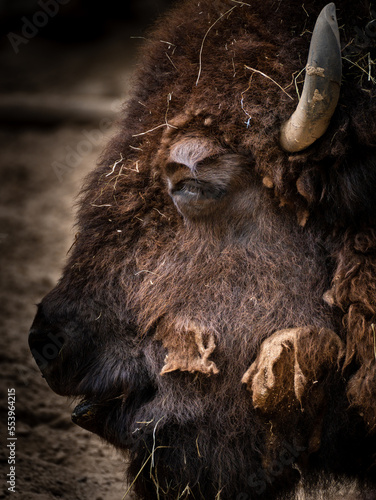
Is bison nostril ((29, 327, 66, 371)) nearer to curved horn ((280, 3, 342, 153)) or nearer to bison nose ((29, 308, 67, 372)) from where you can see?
bison nose ((29, 308, 67, 372))

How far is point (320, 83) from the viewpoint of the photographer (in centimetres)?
229

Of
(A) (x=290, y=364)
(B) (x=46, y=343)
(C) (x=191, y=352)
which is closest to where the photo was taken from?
(A) (x=290, y=364)

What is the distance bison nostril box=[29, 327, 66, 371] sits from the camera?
269 centimetres

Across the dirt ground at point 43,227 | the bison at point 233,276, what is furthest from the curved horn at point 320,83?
the dirt ground at point 43,227

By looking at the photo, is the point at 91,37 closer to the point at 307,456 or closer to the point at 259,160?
the point at 259,160

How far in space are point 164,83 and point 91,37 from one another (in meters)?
7.87

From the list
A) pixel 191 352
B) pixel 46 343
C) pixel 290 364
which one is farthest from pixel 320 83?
pixel 46 343

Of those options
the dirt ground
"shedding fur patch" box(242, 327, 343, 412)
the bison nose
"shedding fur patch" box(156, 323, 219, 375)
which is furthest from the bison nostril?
the dirt ground

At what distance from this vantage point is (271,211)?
2.63m

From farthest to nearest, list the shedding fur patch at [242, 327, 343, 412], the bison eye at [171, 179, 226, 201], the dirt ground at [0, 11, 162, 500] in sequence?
the dirt ground at [0, 11, 162, 500], the bison eye at [171, 179, 226, 201], the shedding fur patch at [242, 327, 343, 412]

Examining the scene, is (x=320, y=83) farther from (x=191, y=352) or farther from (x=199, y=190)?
(x=191, y=352)

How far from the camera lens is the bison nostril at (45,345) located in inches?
106

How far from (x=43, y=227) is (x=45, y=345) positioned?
14.8ft

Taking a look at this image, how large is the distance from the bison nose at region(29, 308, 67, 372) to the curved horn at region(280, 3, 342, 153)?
1.49 metres
